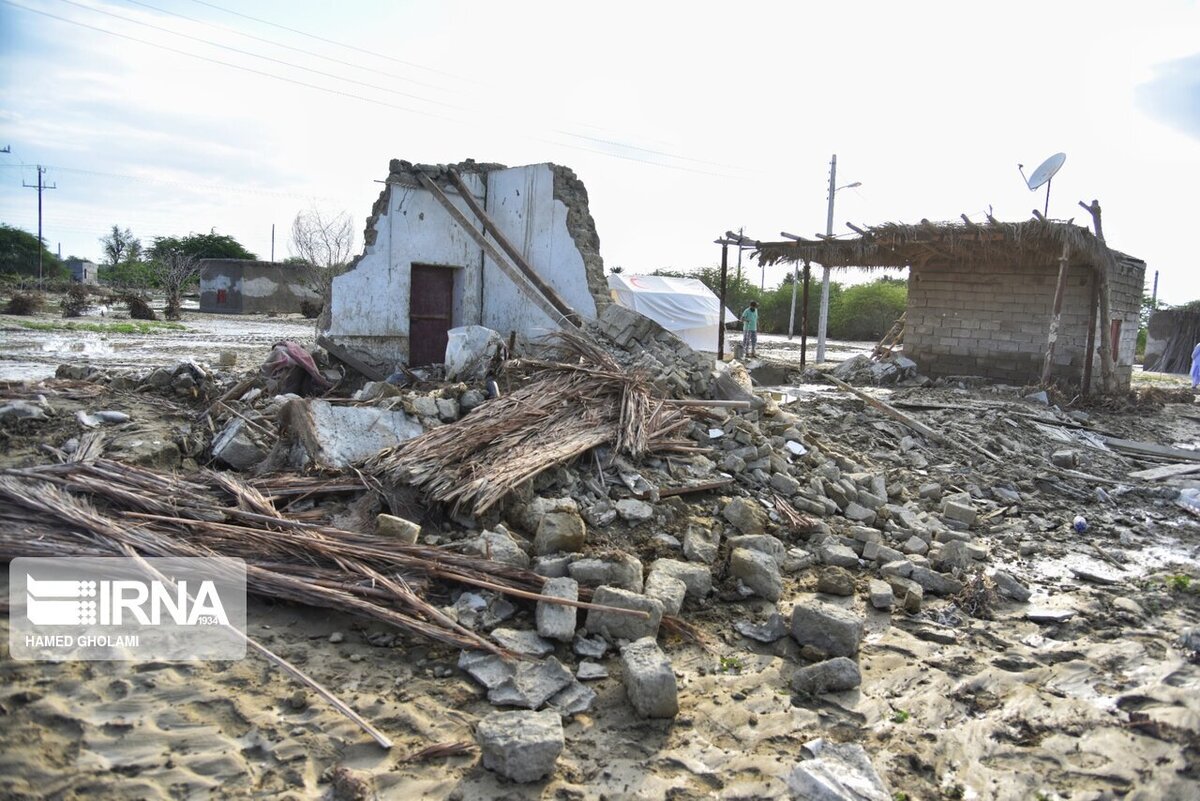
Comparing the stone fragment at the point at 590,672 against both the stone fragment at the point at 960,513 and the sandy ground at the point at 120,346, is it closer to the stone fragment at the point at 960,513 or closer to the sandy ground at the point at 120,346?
the stone fragment at the point at 960,513

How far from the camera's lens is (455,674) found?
3.60m

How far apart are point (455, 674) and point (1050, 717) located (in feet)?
9.83

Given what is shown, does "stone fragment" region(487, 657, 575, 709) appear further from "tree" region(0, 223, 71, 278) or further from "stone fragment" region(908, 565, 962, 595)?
"tree" region(0, 223, 71, 278)

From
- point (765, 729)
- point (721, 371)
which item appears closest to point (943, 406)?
point (721, 371)

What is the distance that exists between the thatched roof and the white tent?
5.93 m

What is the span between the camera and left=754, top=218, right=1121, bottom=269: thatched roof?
11336 mm

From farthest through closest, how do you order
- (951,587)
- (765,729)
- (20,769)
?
1. (951,587)
2. (765,729)
3. (20,769)

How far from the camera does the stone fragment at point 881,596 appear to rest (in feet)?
15.5

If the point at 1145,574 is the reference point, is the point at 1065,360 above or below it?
above

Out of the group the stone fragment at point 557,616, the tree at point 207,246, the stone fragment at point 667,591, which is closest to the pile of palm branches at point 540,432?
the stone fragment at point 557,616

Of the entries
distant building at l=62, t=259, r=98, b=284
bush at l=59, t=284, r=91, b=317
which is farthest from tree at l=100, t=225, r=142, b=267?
bush at l=59, t=284, r=91, b=317

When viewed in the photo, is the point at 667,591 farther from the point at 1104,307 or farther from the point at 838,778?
the point at 1104,307

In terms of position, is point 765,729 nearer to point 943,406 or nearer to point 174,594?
A: point 174,594

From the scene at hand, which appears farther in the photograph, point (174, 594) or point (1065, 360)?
point (1065, 360)
